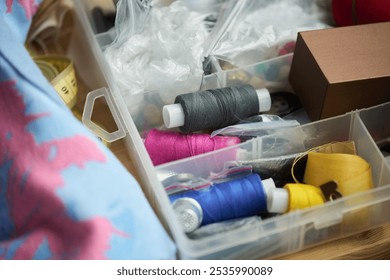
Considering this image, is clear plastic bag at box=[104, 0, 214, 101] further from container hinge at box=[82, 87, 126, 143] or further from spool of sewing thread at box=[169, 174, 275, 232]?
spool of sewing thread at box=[169, 174, 275, 232]

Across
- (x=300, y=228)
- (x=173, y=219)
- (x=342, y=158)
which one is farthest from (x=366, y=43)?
(x=173, y=219)

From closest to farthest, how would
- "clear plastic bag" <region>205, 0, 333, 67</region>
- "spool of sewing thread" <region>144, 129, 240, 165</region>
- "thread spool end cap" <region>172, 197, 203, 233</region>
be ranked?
"thread spool end cap" <region>172, 197, 203, 233</region>
"spool of sewing thread" <region>144, 129, 240, 165</region>
"clear plastic bag" <region>205, 0, 333, 67</region>

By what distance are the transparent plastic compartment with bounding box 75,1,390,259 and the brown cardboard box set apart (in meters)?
0.03

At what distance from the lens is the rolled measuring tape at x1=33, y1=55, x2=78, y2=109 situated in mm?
865

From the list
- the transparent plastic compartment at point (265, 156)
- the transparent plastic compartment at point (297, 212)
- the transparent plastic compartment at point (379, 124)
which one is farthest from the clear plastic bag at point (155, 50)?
the transparent plastic compartment at point (379, 124)

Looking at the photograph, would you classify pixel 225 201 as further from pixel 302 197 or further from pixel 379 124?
pixel 379 124

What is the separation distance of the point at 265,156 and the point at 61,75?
38cm

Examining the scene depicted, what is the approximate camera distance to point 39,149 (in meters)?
0.59

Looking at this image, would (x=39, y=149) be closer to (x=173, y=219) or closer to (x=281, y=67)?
(x=173, y=219)

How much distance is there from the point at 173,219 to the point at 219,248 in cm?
7

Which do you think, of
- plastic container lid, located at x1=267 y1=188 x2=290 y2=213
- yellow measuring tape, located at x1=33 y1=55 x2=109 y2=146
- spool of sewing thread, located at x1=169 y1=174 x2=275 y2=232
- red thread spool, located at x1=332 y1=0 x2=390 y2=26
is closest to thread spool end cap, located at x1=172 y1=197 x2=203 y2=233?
spool of sewing thread, located at x1=169 y1=174 x2=275 y2=232

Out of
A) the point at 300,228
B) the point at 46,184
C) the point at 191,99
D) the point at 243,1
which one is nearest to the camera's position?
the point at 46,184

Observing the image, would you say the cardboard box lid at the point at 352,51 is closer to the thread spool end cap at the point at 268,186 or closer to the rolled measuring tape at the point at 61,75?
the thread spool end cap at the point at 268,186

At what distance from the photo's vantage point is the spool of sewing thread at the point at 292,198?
27.0 inches
